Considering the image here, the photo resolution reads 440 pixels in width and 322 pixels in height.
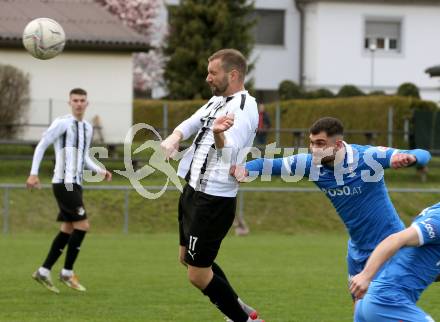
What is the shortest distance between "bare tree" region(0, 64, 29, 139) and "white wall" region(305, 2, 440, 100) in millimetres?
16803

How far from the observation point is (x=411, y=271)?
6.12 metres

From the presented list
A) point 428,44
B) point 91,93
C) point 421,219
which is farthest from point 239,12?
point 421,219

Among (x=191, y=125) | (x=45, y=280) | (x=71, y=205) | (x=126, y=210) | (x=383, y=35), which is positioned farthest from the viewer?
(x=383, y=35)

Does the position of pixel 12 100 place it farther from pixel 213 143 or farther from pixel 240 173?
pixel 240 173

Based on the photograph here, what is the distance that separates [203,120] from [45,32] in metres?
4.00

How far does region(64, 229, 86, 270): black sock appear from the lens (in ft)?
35.4

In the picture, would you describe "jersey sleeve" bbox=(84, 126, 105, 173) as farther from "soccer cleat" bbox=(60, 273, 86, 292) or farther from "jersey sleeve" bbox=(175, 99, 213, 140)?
"jersey sleeve" bbox=(175, 99, 213, 140)

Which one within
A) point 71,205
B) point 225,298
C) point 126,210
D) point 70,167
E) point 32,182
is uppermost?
point 70,167

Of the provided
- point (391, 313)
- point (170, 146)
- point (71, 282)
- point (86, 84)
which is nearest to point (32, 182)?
point (71, 282)

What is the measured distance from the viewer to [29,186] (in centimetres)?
1099

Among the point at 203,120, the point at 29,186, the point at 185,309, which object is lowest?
the point at 185,309

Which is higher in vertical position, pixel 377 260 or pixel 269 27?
pixel 269 27

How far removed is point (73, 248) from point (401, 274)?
17.7 feet

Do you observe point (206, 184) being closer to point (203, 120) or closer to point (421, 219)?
point (203, 120)
